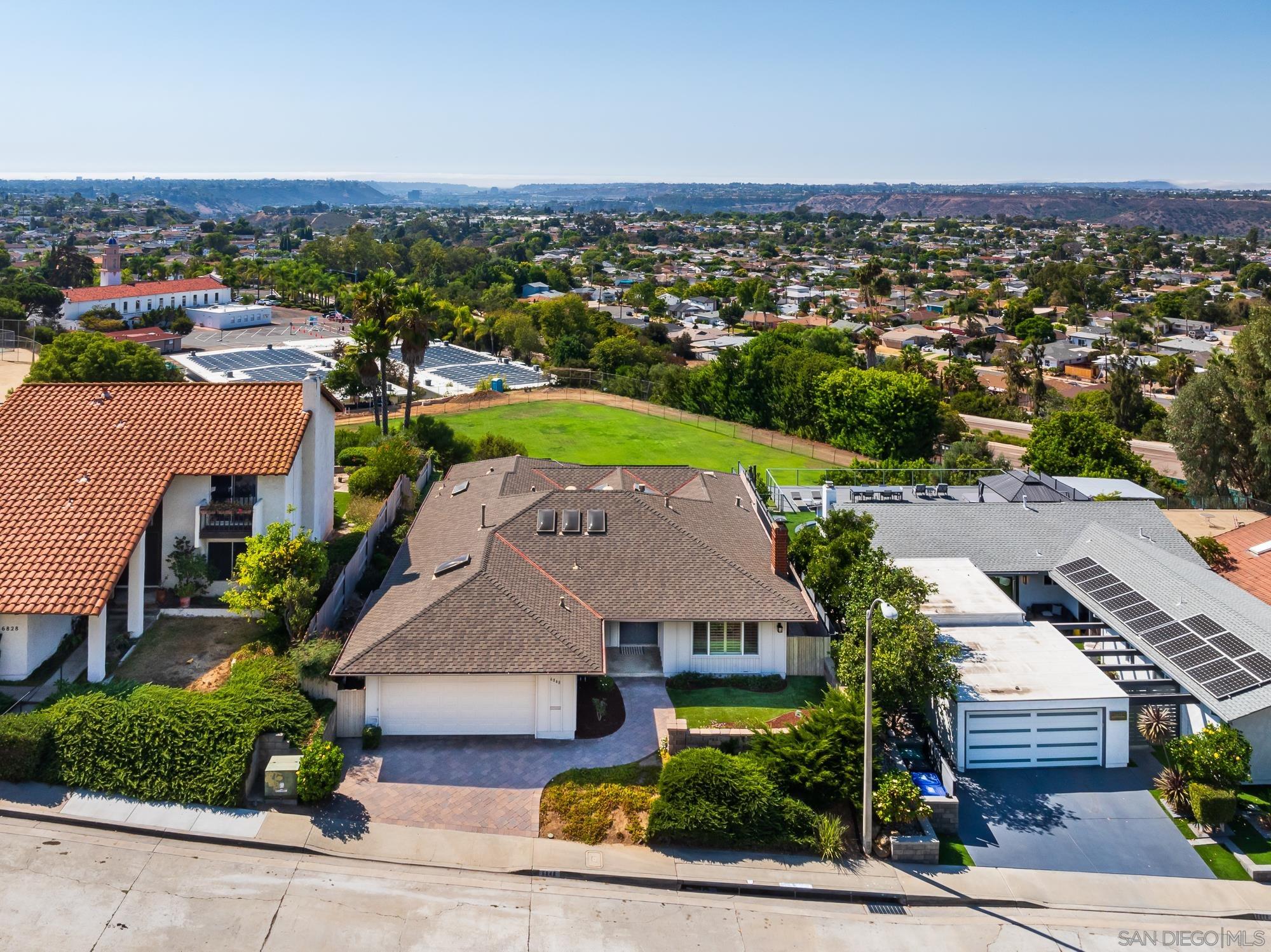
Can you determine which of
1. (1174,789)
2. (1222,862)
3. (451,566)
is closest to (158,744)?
(451,566)

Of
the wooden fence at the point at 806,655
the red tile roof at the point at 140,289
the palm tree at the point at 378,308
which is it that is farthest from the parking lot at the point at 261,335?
the wooden fence at the point at 806,655

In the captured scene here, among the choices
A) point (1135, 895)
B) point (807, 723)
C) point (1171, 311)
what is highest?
point (1171, 311)

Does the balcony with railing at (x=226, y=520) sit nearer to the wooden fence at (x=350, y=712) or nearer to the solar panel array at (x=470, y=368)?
the wooden fence at (x=350, y=712)

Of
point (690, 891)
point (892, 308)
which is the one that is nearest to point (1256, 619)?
point (690, 891)

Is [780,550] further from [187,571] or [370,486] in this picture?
[370,486]

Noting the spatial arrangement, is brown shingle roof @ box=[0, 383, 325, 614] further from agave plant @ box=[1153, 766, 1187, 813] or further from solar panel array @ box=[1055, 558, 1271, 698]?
solar panel array @ box=[1055, 558, 1271, 698]

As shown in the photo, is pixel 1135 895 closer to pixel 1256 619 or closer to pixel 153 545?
pixel 1256 619

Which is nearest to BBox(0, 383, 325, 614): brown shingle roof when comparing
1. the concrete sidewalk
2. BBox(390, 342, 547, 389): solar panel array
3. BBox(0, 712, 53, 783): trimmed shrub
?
BBox(0, 712, 53, 783): trimmed shrub
